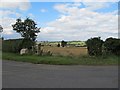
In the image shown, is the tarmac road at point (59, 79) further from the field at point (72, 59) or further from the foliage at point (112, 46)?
the foliage at point (112, 46)

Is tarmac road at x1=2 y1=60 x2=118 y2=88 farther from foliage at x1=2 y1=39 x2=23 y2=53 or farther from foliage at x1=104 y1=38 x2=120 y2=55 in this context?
foliage at x1=2 y1=39 x2=23 y2=53

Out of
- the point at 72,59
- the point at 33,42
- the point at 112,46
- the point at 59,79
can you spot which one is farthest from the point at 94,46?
the point at 59,79

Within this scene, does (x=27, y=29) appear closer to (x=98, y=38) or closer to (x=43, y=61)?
(x=98, y=38)

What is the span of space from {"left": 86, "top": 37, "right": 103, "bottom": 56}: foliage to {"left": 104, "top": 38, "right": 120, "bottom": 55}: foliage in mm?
844

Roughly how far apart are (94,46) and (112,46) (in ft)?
7.00

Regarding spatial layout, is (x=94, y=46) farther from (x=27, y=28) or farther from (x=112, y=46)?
(x=27, y=28)

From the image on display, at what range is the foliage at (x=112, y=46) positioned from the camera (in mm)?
30922

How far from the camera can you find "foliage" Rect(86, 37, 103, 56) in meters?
30.2

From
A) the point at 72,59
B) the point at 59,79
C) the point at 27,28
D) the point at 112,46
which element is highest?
the point at 27,28

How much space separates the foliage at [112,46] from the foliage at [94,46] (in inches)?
33.2

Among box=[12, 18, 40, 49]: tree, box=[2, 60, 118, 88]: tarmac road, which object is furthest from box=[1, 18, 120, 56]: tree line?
box=[2, 60, 118, 88]: tarmac road

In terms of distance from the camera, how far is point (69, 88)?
10.6 m

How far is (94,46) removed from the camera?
30.4 m

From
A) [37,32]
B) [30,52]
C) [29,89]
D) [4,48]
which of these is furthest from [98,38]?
[29,89]
